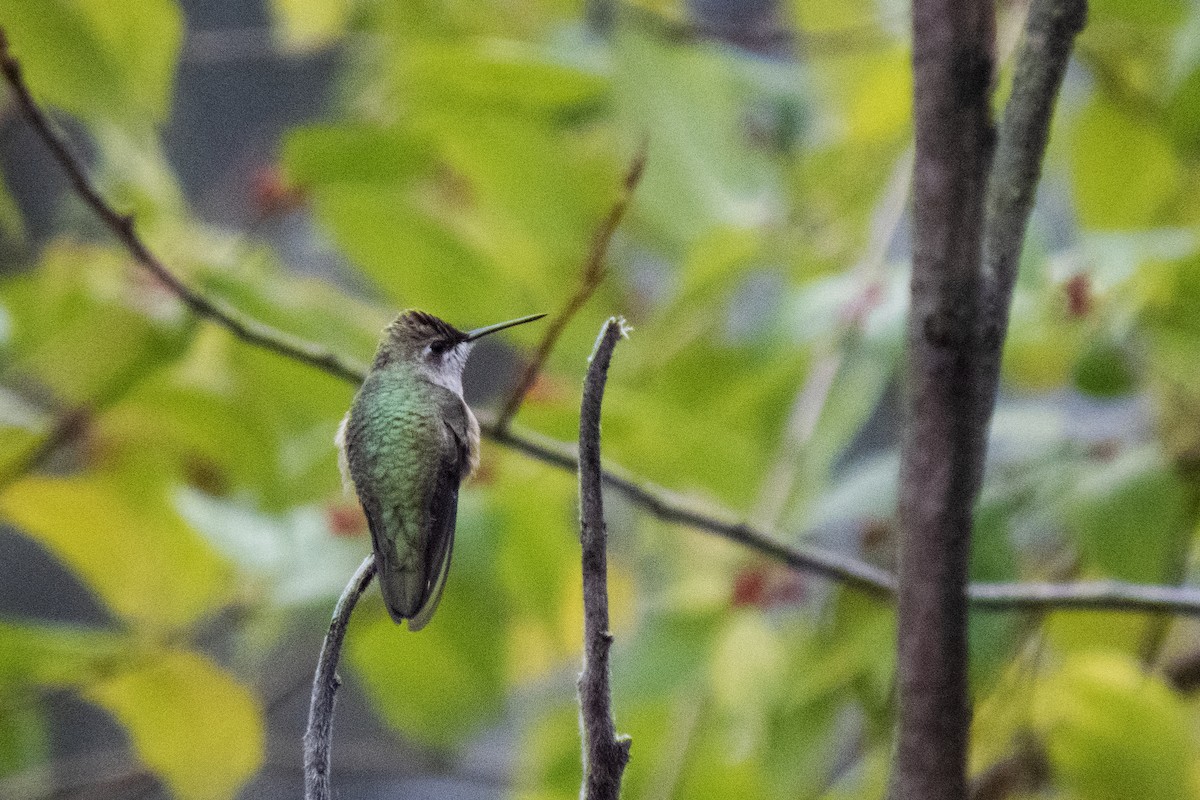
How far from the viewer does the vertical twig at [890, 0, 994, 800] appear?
30 centimetres

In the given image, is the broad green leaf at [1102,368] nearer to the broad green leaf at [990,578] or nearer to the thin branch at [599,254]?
the broad green leaf at [990,578]

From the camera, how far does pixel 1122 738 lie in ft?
2.02

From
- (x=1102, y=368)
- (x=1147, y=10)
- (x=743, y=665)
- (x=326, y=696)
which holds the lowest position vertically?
(x=326, y=696)

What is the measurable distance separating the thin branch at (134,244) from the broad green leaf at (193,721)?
0.73 ft

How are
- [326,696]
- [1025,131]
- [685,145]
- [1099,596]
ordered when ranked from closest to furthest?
[326,696]
[1025,131]
[1099,596]
[685,145]

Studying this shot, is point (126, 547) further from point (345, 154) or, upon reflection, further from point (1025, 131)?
point (1025, 131)

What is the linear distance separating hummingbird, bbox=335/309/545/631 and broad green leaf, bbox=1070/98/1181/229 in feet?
2.11

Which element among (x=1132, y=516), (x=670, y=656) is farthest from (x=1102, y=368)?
(x=670, y=656)

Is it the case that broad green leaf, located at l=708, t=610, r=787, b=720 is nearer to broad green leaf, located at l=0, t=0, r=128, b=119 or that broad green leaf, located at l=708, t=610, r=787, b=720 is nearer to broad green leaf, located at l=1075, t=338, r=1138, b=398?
broad green leaf, located at l=1075, t=338, r=1138, b=398

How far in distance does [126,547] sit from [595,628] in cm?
Answer: 57

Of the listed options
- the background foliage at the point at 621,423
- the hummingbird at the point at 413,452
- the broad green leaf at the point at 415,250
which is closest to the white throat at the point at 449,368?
the hummingbird at the point at 413,452

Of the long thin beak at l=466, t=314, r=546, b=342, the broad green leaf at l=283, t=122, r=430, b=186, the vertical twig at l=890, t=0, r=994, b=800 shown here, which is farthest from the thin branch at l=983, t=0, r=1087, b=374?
the broad green leaf at l=283, t=122, r=430, b=186

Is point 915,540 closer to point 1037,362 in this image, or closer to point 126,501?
point 126,501

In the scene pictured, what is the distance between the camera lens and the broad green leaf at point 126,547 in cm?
70
